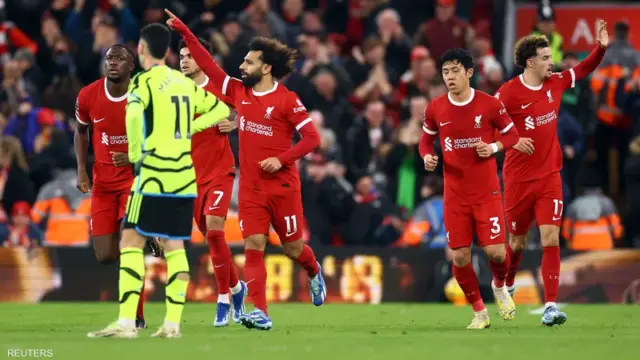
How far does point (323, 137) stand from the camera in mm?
21016

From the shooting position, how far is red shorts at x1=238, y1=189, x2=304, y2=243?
45.0 feet

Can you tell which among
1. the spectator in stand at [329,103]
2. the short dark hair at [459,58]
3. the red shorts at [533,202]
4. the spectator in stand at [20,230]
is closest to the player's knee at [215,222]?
the short dark hair at [459,58]

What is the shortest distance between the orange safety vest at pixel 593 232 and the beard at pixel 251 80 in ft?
25.2

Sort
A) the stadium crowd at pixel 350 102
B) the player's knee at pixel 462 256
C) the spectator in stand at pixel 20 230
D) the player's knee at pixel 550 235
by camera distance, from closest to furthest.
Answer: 1. the player's knee at pixel 462 256
2. the player's knee at pixel 550 235
3. the spectator in stand at pixel 20 230
4. the stadium crowd at pixel 350 102

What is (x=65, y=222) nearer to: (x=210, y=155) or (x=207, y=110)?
(x=210, y=155)

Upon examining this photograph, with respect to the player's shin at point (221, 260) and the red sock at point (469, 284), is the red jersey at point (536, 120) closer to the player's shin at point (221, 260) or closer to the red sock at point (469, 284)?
the red sock at point (469, 284)

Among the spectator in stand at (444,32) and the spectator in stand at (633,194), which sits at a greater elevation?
the spectator in stand at (444,32)

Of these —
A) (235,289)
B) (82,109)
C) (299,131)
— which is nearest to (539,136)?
(299,131)

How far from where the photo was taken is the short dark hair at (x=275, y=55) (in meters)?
Result: 13.7

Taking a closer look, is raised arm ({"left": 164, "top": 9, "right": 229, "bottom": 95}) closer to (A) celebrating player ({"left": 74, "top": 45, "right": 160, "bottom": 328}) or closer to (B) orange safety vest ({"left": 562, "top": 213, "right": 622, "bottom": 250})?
(A) celebrating player ({"left": 74, "top": 45, "right": 160, "bottom": 328})

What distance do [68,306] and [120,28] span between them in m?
6.32

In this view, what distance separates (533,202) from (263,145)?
2963 mm

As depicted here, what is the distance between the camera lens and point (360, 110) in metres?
22.6

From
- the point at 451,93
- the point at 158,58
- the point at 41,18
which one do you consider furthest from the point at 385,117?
the point at 158,58
